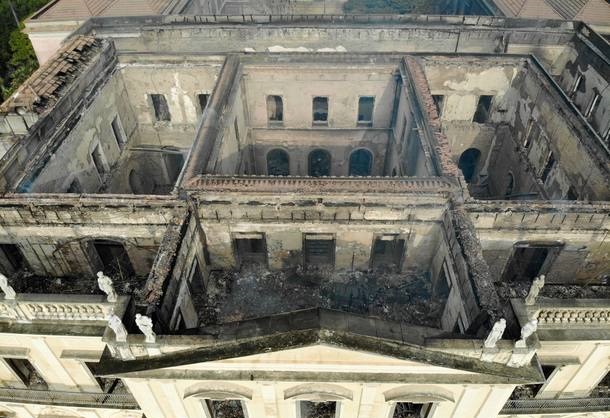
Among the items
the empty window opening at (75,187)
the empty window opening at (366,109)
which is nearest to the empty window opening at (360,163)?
the empty window opening at (366,109)

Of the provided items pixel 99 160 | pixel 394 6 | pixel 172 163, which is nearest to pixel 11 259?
pixel 99 160

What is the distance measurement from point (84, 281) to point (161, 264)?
7.03 meters

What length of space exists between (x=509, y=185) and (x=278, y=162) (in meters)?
13.1

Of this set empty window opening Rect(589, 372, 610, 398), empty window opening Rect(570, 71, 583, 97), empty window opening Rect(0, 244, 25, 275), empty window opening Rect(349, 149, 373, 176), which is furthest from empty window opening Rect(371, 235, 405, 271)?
empty window opening Rect(570, 71, 583, 97)

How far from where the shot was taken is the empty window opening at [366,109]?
79.6 ft

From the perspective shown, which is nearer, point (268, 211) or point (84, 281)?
point (268, 211)

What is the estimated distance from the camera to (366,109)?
24.7 meters

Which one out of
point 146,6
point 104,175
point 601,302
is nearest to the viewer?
point 601,302

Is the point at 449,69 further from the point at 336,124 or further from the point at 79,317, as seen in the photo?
the point at 79,317

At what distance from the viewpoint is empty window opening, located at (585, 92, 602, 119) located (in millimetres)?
23778

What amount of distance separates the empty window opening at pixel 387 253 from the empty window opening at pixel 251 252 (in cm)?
446

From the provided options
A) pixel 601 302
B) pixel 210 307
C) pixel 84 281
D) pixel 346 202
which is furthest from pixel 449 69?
pixel 84 281

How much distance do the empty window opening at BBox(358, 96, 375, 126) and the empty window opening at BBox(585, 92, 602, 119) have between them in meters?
11.6

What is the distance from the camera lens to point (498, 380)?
11531mm
